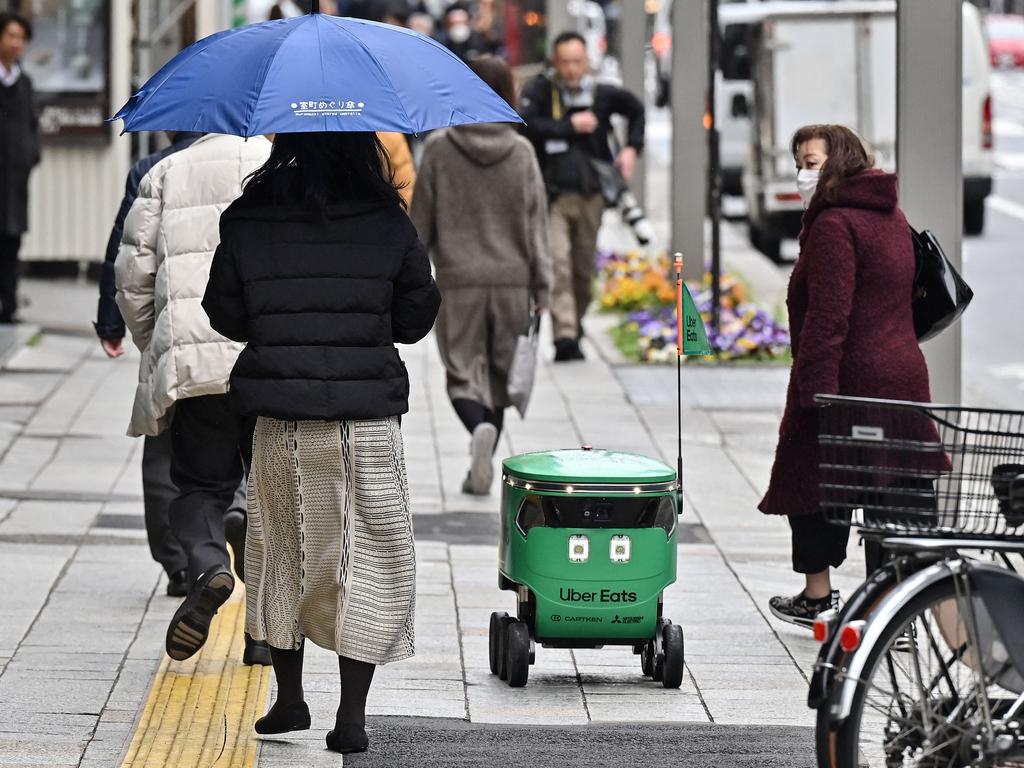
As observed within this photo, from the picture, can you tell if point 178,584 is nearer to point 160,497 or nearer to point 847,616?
point 160,497

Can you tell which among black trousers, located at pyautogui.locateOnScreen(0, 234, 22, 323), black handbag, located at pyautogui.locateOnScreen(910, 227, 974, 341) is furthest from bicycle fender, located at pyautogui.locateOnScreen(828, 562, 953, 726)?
black trousers, located at pyautogui.locateOnScreen(0, 234, 22, 323)

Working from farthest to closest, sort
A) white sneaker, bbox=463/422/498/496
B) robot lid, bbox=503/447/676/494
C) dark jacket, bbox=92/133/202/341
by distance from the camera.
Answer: white sneaker, bbox=463/422/498/496
dark jacket, bbox=92/133/202/341
robot lid, bbox=503/447/676/494

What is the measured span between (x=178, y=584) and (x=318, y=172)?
2.39 m

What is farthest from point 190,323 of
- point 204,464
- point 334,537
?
point 334,537

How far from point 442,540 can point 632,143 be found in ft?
19.1

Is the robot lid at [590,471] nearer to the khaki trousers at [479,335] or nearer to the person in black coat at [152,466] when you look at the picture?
the person in black coat at [152,466]

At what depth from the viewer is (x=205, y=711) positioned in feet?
18.8

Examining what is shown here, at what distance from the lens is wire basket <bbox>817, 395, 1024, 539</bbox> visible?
4301 millimetres

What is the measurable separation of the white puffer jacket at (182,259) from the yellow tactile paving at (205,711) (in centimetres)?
77

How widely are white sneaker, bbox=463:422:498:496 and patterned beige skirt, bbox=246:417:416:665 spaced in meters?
3.50

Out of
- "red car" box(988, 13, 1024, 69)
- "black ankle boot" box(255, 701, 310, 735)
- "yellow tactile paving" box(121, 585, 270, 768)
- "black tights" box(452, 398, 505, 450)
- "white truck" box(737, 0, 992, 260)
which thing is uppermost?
"red car" box(988, 13, 1024, 69)

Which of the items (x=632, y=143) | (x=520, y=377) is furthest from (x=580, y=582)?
(x=632, y=143)

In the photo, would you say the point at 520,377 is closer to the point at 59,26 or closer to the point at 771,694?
the point at 771,694

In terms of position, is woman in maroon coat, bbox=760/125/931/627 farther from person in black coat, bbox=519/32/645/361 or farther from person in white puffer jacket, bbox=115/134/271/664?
person in black coat, bbox=519/32/645/361
